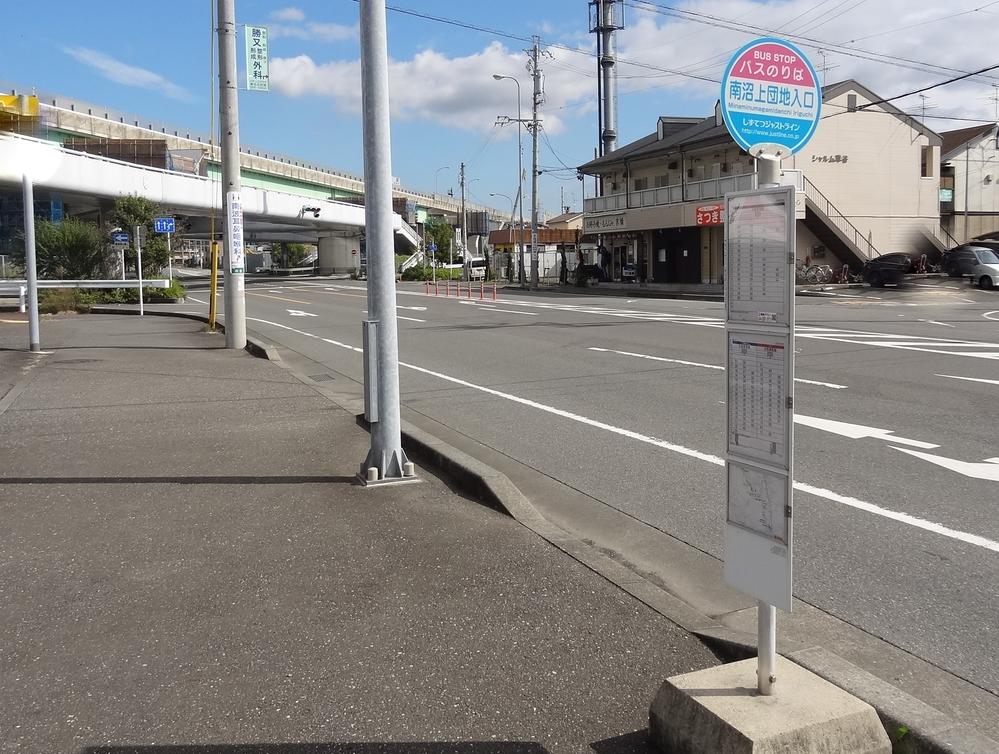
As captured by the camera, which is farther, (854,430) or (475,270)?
Result: (475,270)

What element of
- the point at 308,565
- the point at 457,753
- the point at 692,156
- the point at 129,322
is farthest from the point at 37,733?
the point at 692,156

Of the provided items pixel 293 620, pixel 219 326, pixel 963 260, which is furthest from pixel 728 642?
pixel 963 260

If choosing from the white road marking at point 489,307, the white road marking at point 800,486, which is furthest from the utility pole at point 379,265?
the white road marking at point 489,307

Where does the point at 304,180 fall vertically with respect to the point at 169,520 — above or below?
above

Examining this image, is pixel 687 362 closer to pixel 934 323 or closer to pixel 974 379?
pixel 974 379

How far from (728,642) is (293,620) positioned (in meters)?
2.06

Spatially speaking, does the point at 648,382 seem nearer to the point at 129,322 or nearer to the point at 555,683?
the point at 555,683

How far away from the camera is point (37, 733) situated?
3.36 m

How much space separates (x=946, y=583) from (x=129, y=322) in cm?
2446

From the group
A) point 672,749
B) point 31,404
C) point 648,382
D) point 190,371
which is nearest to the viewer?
point 672,749

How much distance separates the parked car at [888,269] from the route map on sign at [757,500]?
129 ft

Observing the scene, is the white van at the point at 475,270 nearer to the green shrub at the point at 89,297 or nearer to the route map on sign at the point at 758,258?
the green shrub at the point at 89,297

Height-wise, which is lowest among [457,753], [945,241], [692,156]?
[457,753]

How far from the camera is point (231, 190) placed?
17047 mm
